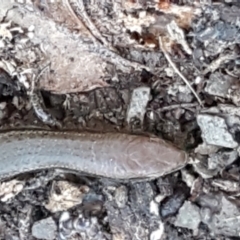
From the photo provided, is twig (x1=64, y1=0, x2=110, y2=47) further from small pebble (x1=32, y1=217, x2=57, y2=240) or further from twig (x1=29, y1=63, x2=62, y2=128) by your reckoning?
small pebble (x1=32, y1=217, x2=57, y2=240)

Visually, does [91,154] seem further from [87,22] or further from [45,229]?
[87,22]

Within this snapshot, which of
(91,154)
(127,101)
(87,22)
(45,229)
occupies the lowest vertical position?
(45,229)

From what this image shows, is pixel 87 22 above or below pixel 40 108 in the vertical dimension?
above

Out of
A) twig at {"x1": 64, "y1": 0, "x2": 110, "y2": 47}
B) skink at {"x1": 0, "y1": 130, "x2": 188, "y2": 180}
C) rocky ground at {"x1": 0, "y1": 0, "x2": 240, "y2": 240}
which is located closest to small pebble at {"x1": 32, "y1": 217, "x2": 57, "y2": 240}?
rocky ground at {"x1": 0, "y1": 0, "x2": 240, "y2": 240}

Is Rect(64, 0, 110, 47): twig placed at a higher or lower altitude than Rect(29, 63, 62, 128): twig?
higher

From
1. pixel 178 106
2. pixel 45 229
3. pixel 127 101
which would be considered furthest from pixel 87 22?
pixel 45 229

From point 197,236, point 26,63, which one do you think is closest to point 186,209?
point 197,236

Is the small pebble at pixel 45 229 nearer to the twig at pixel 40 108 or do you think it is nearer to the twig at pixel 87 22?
the twig at pixel 40 108

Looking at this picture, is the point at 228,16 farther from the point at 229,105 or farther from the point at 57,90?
the point at 57,90
